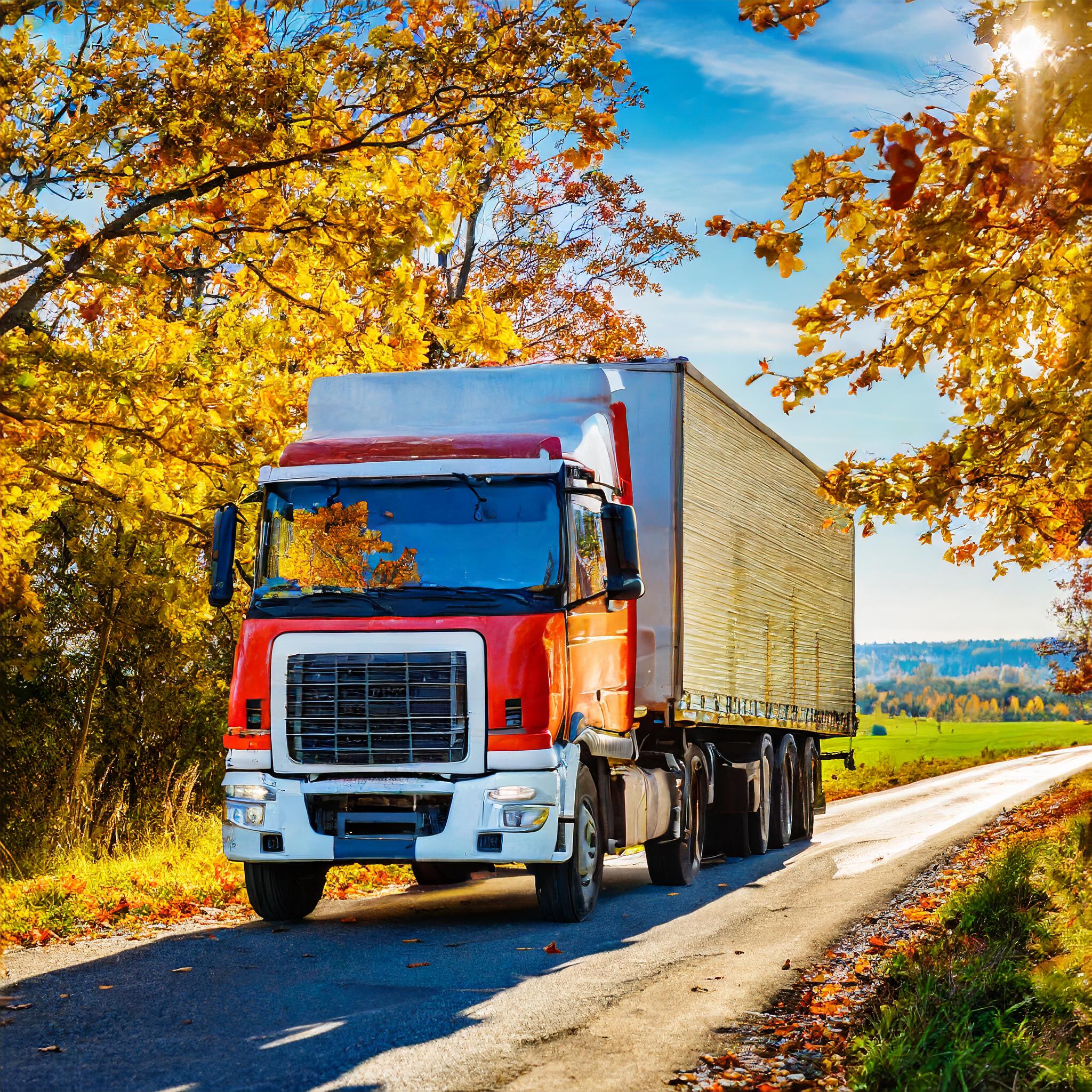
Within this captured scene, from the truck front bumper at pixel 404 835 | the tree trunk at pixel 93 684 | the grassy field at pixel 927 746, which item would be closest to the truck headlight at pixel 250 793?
the truck front bumper at pixel 404 835

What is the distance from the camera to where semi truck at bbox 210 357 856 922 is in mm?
9086

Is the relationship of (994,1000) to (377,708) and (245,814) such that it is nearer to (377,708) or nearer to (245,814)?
(377,708)

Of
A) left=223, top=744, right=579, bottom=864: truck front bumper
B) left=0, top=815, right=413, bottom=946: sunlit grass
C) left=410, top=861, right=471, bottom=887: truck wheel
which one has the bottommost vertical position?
left=410, top=861, right=471, bottom=887: truck wheel

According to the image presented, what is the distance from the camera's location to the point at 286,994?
7141mm

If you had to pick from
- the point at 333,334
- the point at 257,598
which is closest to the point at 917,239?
the point at 257,598

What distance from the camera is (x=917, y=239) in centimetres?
704

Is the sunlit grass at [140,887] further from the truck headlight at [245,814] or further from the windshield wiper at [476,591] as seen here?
the windshield wiper at [476,591]

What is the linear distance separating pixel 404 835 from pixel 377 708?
0.86 m

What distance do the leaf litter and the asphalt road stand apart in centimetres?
15

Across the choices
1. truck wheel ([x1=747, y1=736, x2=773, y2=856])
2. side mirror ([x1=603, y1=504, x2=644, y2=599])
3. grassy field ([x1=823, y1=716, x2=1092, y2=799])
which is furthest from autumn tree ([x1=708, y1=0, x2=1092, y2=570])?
grassy field ([x1=823, y1=716, x2=1092, y2=799])

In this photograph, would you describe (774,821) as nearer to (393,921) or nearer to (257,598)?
(393,921)

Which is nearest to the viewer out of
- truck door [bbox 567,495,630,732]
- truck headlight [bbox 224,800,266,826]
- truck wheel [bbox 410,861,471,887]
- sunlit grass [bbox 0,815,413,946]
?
truck headlight [bbox 224,800,266,826]

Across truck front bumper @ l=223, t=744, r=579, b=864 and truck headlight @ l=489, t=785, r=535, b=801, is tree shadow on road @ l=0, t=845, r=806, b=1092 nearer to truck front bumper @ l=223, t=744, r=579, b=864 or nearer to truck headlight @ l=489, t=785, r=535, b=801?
truck front bumper @ l=223, t=744, r=579, b=864

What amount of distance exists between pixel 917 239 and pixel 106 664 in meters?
12.0
